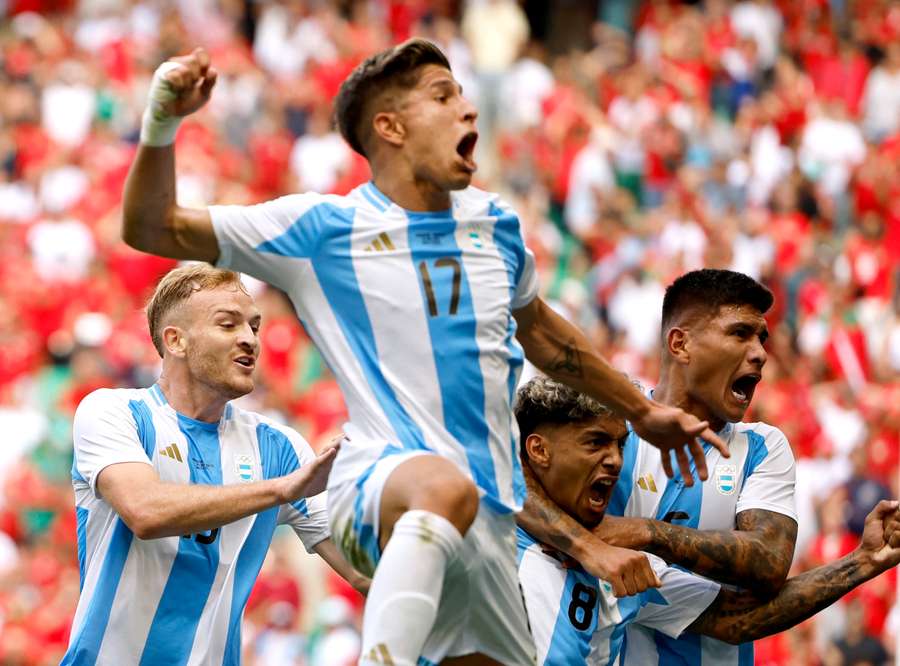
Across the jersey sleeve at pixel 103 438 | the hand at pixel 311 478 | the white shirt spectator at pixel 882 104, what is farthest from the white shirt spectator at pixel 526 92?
the hand at pixel 311 478

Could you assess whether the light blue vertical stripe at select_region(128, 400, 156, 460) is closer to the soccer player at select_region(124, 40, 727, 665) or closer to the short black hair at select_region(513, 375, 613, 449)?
the soccer player at select_region(124, 40, 727, 665)

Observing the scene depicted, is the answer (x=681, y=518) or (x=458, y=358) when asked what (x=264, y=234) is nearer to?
(x=458, y=358)

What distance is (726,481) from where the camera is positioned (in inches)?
252

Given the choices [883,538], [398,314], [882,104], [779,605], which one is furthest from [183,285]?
[882,104]

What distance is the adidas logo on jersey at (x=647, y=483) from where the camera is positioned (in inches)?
254

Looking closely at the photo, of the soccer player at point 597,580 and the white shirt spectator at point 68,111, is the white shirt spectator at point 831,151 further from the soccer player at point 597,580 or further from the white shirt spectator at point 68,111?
the soccer player at point 597,580

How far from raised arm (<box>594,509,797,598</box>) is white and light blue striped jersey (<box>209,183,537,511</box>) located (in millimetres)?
868

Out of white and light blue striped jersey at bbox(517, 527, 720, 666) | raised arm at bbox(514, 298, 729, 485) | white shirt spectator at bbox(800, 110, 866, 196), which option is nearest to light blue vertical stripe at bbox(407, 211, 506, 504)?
raised arm at bbox(514, 298, 729, 485)

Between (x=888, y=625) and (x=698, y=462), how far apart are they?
7451mm

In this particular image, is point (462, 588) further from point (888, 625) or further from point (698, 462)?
point (888, 625)

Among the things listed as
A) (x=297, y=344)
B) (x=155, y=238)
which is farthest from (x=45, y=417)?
(x=155, y=238)

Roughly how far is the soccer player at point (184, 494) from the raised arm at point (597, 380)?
3.19 ft

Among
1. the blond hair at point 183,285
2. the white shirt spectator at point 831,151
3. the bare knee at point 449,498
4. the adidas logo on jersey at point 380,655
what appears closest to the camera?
the adidas logo on jersey at point 380,655

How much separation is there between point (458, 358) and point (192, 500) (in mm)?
1252
